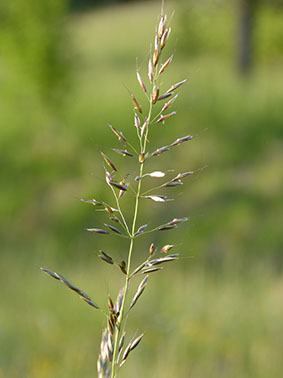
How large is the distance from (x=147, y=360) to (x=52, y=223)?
9979 mm

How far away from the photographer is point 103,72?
77.7 feet

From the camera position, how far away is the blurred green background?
16.8 ft

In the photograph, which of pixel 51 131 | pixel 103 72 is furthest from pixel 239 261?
pixel 103 72

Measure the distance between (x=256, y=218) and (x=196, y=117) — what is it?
4599 mm

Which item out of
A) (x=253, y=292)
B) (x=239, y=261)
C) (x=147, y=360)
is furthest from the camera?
(x=239, y=261)

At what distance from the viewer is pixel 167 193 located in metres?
14.5

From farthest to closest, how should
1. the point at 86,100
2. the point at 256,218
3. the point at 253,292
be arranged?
the point at 86,100, the point at 256,218, the point at 253,292

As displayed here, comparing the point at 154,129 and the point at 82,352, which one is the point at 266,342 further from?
the point at 154,129

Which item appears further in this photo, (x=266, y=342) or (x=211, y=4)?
(x=211, y=4)

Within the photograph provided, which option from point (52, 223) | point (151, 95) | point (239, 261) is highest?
point (151, 95)

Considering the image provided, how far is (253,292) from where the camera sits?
25.1 feet

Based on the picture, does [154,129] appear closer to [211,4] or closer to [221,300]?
[211,4]

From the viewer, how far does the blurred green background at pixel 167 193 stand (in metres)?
5.12

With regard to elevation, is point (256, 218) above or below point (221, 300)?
below
